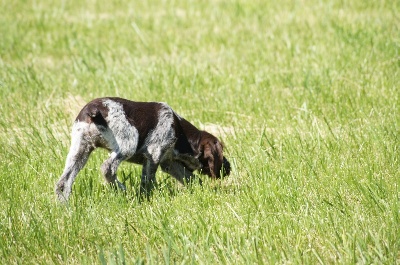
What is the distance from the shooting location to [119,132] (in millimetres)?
5570

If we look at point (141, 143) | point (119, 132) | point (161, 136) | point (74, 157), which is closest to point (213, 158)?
point (161, 136)

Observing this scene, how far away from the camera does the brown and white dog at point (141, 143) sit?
5.54 metres

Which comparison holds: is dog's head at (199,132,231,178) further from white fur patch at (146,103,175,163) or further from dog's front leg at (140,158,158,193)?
dog's front leg at (140,158,158,193)

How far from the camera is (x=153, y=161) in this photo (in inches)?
233

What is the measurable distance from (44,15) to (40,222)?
8.13 metres

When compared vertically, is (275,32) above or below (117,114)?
below

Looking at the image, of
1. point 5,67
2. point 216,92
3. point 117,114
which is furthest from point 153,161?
point 5,67

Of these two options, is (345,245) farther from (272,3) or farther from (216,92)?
(272,3)

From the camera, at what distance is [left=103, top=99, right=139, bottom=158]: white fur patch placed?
5.56m

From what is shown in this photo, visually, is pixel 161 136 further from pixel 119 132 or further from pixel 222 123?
pixel 222 123

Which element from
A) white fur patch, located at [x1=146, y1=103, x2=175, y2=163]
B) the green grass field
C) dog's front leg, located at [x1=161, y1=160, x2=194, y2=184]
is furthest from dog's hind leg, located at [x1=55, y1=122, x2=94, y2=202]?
dog's front leg, located at [x1=161, y1=160, x2=194, y2=184]

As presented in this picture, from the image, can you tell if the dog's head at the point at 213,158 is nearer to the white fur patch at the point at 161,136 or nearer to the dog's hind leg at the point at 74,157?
the white fur patch at the point at 161,136

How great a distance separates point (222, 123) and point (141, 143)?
2.07 m

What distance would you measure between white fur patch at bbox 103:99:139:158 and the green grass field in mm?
394
